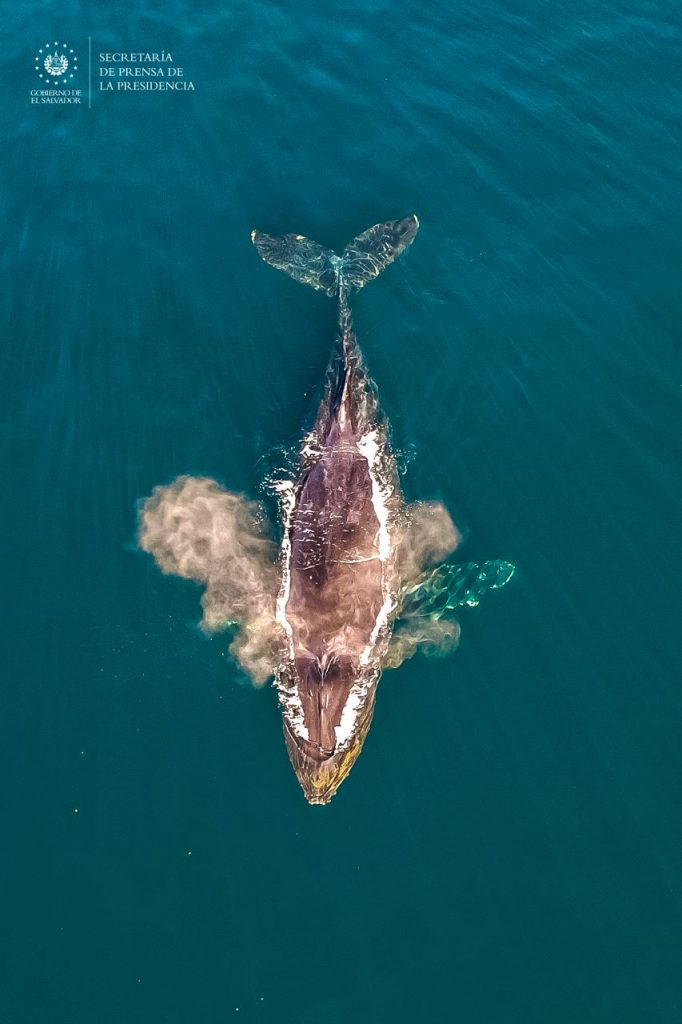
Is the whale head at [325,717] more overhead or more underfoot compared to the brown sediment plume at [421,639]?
more underfoot

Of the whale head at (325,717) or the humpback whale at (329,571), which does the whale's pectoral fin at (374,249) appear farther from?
the whale head at (325,717)

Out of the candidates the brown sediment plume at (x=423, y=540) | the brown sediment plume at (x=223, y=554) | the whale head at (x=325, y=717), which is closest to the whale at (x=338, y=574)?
the whale head at (x=325, y=717)

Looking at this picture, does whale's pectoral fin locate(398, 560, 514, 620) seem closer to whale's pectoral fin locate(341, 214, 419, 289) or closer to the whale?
the whale

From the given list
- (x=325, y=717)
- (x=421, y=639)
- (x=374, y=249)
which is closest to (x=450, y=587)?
(x=421, y=639)

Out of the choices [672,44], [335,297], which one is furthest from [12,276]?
[672,44]

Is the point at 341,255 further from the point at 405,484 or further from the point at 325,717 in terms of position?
the point at 325,717

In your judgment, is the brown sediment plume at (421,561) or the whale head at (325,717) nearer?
the whale head at (325,717)

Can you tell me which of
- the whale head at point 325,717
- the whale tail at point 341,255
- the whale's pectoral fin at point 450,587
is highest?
the whale tail at point 341,255

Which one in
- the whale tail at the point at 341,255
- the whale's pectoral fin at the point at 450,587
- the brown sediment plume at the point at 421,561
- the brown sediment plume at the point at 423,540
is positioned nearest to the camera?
the brown sediment plume at the point at 421,561
